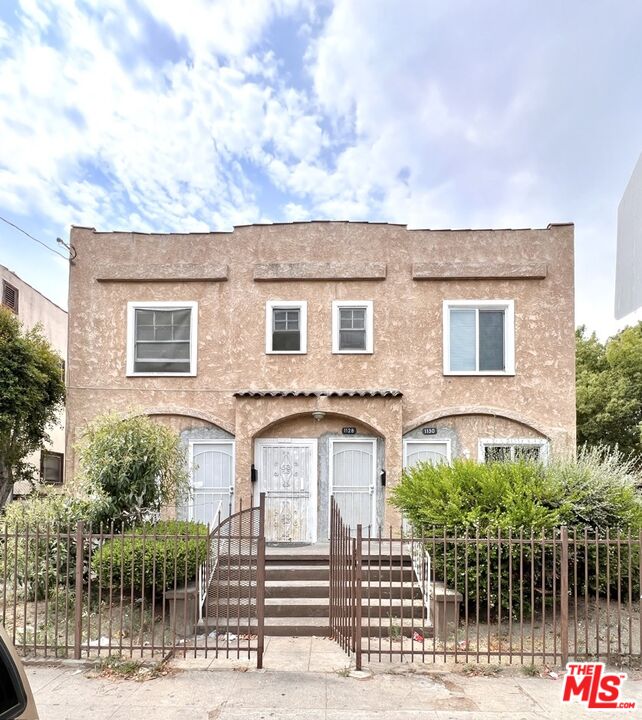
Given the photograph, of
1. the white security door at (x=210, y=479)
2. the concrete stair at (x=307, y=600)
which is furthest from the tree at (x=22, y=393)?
the concrete stair at (x=307, y=600)

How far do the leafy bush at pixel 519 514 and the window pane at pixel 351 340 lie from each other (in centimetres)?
389

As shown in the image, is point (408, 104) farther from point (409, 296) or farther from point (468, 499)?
point (468, 499)

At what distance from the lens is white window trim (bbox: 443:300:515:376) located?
12.5m

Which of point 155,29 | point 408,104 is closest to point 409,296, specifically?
point 408,104

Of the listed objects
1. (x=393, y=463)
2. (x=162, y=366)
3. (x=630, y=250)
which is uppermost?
(x=162, y=366)

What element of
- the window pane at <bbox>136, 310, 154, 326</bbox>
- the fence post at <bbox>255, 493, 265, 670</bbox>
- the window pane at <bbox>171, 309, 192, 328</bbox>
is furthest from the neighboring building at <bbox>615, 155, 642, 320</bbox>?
the window pane at <bbox>136, 310, 154, 326</bbox>

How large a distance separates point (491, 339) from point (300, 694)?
8.34 metres

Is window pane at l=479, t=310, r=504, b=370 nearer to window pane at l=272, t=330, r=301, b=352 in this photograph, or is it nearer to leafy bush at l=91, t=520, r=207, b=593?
window pane at l=272, t=330, r=301, b=352

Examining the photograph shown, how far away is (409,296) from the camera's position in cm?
1277

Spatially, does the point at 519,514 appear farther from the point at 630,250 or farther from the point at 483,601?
the point at 630,250

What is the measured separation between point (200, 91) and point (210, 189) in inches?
113

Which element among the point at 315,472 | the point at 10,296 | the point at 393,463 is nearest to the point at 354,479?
the point at 315,472

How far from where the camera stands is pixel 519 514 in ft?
27.7

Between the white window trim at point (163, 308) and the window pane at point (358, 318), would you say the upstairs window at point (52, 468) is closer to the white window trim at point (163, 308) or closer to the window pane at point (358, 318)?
the white window trim at point (163, 308)
